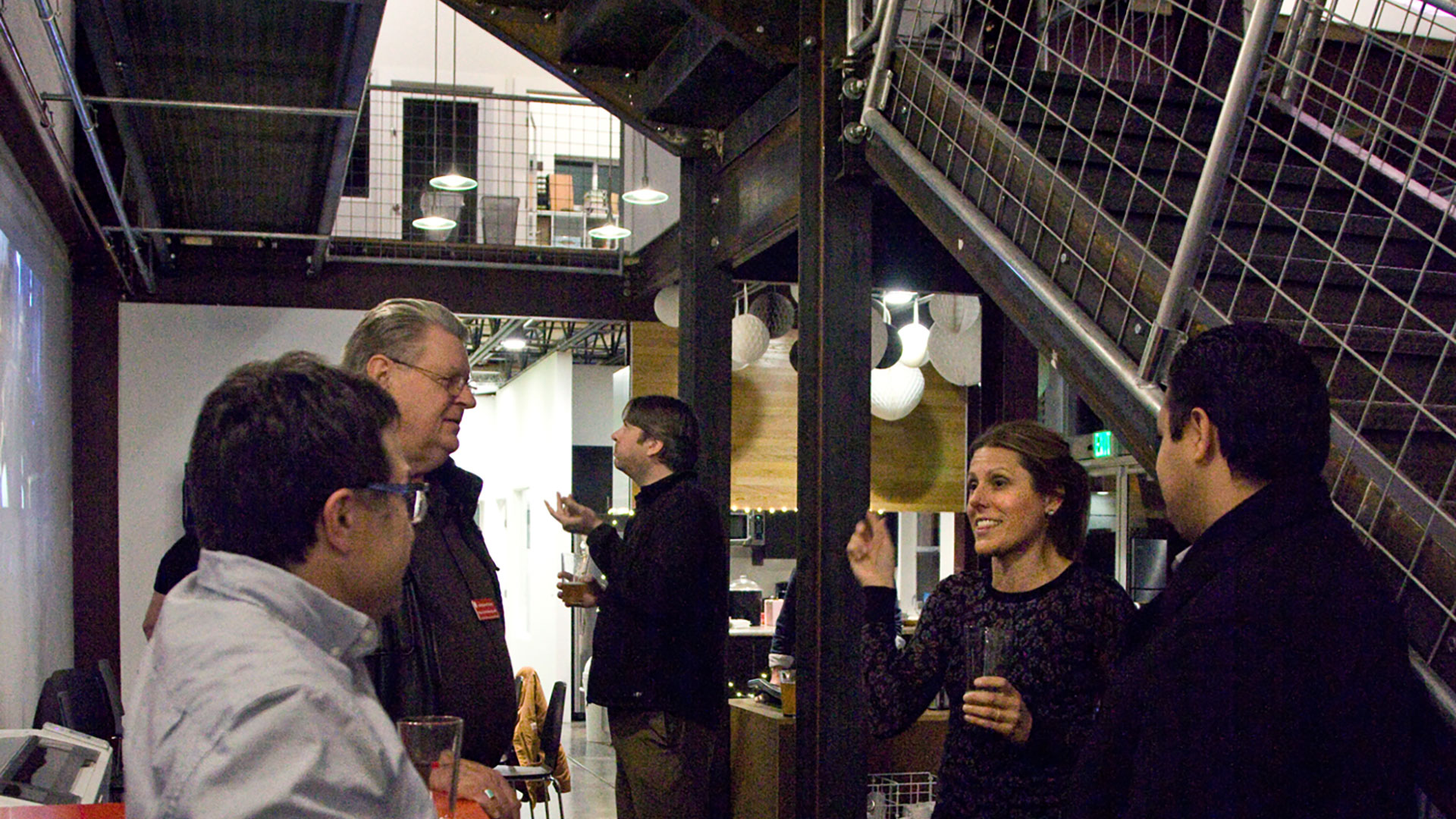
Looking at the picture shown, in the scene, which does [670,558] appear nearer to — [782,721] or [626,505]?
[782,721]

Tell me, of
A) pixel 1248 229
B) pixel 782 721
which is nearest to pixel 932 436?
pixel 782 721

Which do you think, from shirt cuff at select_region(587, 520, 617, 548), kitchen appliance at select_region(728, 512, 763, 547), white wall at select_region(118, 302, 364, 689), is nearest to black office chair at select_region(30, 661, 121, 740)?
shirt cuff at select_region(587, 520, 617, 548)

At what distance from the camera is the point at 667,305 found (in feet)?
22.8

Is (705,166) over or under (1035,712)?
over

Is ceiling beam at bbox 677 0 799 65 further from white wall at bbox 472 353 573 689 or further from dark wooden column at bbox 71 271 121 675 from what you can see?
white wall at bbox 472 353 573 689

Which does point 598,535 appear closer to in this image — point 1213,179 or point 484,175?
point 1213,179

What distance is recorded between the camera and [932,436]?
26.0 feet

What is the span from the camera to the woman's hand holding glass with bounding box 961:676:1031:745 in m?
2.21

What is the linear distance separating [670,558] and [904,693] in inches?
55.9

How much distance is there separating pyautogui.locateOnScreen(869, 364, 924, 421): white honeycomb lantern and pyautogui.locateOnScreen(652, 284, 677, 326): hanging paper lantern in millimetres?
1225

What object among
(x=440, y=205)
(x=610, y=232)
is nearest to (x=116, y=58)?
(x=610, y=232)

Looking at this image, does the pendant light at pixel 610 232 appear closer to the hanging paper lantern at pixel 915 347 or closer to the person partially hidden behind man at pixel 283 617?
the hanging paper lantern at pixel 915 347

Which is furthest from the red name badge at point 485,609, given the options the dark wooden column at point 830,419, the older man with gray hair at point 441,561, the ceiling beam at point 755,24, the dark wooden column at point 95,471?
the dark wooden column at point 95,471

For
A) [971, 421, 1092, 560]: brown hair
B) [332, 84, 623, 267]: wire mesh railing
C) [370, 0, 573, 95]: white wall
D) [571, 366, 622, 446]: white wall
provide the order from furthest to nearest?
[370, 0, 573, 95]: white wall → [571, 366, 622, 446]: white wall → [332, 84, 623, 267]: wire mesh railing → [971, 421, 1092, 560]: brown hair
